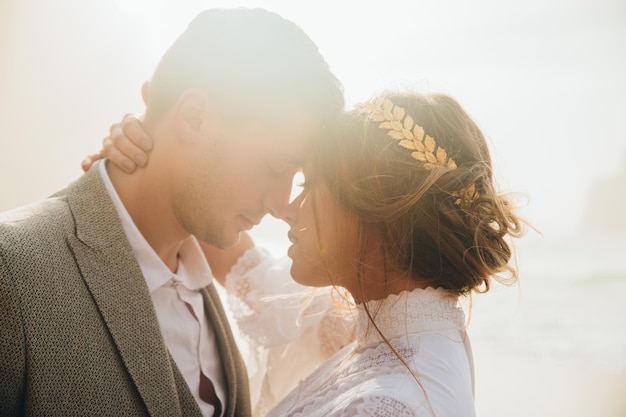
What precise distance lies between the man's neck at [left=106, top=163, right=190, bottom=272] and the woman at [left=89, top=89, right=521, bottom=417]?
0.68 metres

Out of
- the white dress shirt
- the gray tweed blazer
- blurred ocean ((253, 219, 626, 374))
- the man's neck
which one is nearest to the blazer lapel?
the gray tweed blazer

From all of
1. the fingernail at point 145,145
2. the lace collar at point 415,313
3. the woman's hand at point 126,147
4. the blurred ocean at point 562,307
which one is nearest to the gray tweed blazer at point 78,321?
the woman's hand at point 126,147

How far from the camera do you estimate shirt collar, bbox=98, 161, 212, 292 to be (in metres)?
2.06

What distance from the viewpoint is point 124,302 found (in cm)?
181

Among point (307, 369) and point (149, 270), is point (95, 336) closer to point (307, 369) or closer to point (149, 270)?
point (149, 270)

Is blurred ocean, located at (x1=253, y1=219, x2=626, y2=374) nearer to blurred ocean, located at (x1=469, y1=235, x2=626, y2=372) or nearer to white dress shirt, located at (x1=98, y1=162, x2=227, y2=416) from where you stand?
blurred ocean, located at (x1=469, y1=235, x2=626, y2=372)

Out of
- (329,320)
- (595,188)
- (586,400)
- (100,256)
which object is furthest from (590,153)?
(100,256)

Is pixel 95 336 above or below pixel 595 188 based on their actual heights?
above

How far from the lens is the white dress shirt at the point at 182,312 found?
2.11 m

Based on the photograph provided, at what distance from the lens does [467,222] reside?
5.79 feet

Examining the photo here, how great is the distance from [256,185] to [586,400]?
584cm

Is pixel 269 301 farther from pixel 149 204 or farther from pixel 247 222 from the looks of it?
pixel 149 204

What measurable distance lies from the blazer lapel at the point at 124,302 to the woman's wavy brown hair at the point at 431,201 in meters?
0.72

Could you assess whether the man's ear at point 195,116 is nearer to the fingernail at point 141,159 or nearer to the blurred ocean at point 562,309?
the fingernail at point 141,159
